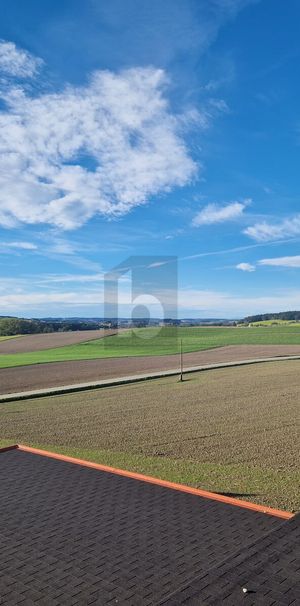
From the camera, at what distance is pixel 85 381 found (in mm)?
23297

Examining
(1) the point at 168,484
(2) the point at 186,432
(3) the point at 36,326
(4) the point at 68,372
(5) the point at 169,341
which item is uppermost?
(3) the point at 36,326

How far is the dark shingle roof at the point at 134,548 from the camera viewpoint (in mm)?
3705

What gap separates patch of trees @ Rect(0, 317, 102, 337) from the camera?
66875mm

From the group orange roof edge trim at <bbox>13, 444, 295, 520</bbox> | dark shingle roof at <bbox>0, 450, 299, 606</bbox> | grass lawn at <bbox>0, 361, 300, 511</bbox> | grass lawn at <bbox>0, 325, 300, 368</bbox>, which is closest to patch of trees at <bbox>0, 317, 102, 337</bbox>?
grass lawn at <bbox>0, 325, 300, 368</bbox>

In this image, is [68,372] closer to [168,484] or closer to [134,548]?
[168,484]

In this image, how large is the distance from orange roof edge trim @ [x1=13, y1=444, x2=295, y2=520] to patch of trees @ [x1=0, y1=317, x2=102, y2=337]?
2310 inches

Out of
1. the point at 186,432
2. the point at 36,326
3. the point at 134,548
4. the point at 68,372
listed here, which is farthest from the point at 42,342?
the point at 134,548

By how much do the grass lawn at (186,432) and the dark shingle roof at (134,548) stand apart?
1192 millimetres

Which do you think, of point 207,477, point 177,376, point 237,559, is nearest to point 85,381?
point 177,376

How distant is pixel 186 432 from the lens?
10750 mm

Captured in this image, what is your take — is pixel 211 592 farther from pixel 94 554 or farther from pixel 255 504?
pixel 255 504

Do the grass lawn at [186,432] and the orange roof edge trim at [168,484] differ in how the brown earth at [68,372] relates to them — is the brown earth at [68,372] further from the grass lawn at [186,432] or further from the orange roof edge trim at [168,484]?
the orange roof edge trim at [168,484]

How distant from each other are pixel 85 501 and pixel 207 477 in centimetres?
219

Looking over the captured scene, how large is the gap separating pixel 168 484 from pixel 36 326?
65.0 metres
